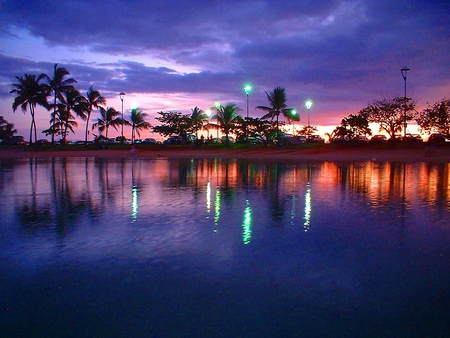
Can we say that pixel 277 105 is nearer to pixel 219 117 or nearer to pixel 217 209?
pixel 219 117

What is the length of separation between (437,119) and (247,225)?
41981 millimetres

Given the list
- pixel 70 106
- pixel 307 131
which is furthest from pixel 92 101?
pixel 307 131

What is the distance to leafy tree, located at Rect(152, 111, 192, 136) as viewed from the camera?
56.2m

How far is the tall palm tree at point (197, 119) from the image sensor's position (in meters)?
56.4

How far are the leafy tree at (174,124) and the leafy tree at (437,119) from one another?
97.4 ft

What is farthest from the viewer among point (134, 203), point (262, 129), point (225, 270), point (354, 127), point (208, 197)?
point (262, 129)

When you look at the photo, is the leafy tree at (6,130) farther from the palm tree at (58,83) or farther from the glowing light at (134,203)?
the glowing light at (134,203)

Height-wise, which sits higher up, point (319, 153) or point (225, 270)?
point (319, 153)

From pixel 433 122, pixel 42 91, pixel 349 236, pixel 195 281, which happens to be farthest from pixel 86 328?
pixel 42 91

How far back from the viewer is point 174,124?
56.5 metres

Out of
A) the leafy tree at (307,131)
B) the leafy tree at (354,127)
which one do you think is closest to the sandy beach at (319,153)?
the leafy tree at (354,127)

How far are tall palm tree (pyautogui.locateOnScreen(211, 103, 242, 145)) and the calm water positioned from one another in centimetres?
4260

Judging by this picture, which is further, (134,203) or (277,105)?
(277,105)

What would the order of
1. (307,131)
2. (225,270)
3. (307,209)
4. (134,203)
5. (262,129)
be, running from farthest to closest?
(307,131) < (262,129) < (134,203) < (307,209) < (225,270)
